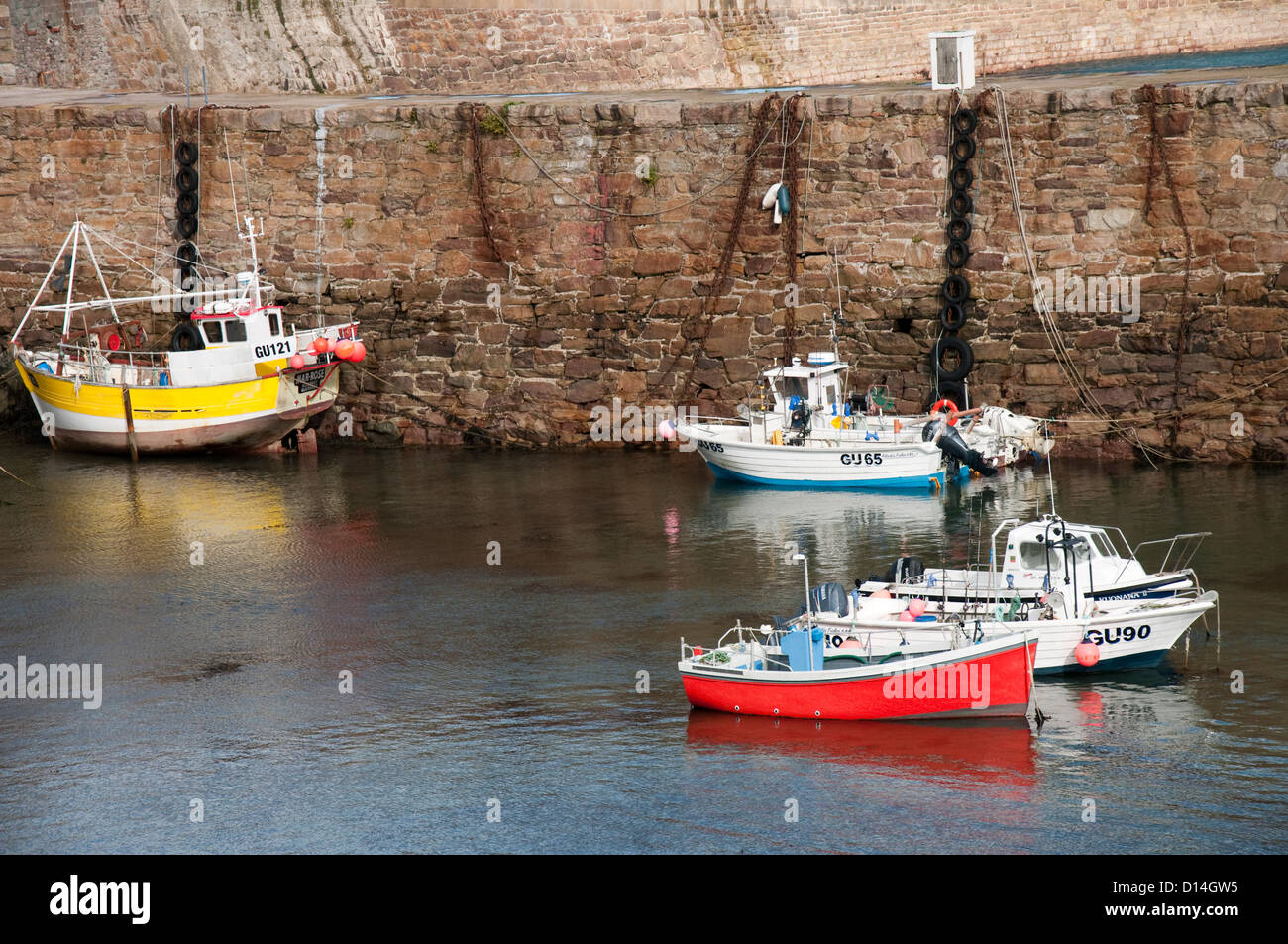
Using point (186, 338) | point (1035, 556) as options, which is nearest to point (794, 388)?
point (1035, 556)

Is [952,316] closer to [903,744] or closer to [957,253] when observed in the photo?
[957,253]

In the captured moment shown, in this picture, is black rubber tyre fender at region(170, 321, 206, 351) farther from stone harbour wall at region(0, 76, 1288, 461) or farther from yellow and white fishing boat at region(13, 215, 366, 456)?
→ stone harbour wall at region(0, 76, 1288, 461)

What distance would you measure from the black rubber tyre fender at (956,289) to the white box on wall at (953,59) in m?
2.90

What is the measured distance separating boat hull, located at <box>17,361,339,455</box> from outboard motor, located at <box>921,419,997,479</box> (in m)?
9.76

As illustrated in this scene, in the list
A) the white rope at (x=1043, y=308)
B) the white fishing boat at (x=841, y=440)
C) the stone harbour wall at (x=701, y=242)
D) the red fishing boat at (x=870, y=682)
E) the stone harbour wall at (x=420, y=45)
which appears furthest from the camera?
the stone harbour wall at (x=420, y=45)

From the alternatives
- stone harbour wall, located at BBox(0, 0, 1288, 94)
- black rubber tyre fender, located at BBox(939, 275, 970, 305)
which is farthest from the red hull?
stone harbour wall, located at BBox(0, 0, 1288, 94)

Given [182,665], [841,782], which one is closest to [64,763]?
[182,665]

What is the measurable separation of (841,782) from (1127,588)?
464 cm

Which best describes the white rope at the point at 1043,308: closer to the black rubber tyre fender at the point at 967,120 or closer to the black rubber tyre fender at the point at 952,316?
the black rubber tyre fender at the point at 967,120

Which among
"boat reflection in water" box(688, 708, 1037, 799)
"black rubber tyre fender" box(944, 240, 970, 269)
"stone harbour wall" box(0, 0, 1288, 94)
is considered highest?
"stone harbour wall" box(0, 0, 1288, 94)

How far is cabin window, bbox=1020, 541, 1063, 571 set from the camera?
57.2 ft

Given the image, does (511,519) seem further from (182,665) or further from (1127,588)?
(1127,588)

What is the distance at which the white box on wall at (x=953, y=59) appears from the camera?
26281mm
